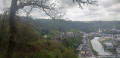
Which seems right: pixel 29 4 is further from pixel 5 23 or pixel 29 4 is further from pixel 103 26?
pixel 103 26

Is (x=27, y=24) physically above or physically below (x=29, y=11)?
below

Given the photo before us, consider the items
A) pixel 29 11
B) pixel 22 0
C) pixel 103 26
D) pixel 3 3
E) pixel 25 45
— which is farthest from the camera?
pixel 103 26

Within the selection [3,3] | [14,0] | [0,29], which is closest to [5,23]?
[0,29]

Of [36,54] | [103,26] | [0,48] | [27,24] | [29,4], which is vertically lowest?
[103,26]

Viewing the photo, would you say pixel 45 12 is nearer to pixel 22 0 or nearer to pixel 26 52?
pixel 22 0

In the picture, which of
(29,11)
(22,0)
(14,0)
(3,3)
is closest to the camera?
(14,0)

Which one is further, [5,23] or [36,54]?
[36,54]

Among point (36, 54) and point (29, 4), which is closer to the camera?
point (29, 4)

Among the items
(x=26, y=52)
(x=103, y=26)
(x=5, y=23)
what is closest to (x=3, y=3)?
(x=5, y=23)

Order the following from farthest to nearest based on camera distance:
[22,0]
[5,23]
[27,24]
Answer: [27,24], [5,23], [22,0]
